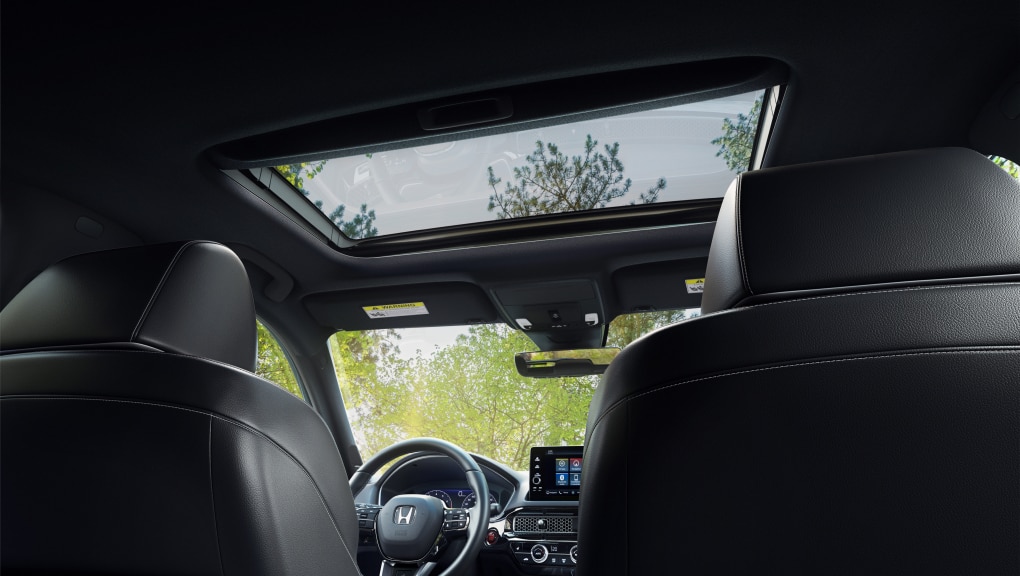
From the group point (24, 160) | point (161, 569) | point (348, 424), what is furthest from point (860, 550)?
point (348, 424)

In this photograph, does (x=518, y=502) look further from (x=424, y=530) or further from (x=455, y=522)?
(x=424, y=530)

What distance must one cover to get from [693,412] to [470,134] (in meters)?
1.51

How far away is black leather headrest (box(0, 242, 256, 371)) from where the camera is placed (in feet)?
3.88

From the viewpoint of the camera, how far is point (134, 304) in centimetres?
120

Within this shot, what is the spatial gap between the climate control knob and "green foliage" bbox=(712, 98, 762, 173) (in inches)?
75.7

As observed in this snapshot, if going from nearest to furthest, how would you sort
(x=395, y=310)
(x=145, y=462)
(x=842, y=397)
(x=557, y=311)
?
(x=842, y=397)
(x=145, y=462)
(x=557, y=311)
(x=395, y=310)

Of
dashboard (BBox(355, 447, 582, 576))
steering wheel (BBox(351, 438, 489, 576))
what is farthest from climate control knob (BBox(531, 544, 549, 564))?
steering wheel (BBox(351, 438, 489, 576))

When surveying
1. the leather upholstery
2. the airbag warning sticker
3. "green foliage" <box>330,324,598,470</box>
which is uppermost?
the airbag warning sticker

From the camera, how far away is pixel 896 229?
80 cm

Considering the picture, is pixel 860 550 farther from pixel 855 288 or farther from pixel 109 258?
pixel 109 258

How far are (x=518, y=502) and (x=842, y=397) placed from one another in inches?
85.9

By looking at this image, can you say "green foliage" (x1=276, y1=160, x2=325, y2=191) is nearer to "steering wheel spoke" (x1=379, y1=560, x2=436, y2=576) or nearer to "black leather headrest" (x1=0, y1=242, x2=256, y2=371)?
"black leather headrest" (x1=0, y1=242, x2=256, y2=371)

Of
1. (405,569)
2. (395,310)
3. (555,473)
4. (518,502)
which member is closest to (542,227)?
(395,310)

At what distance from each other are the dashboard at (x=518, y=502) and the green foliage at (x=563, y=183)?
125 cm
